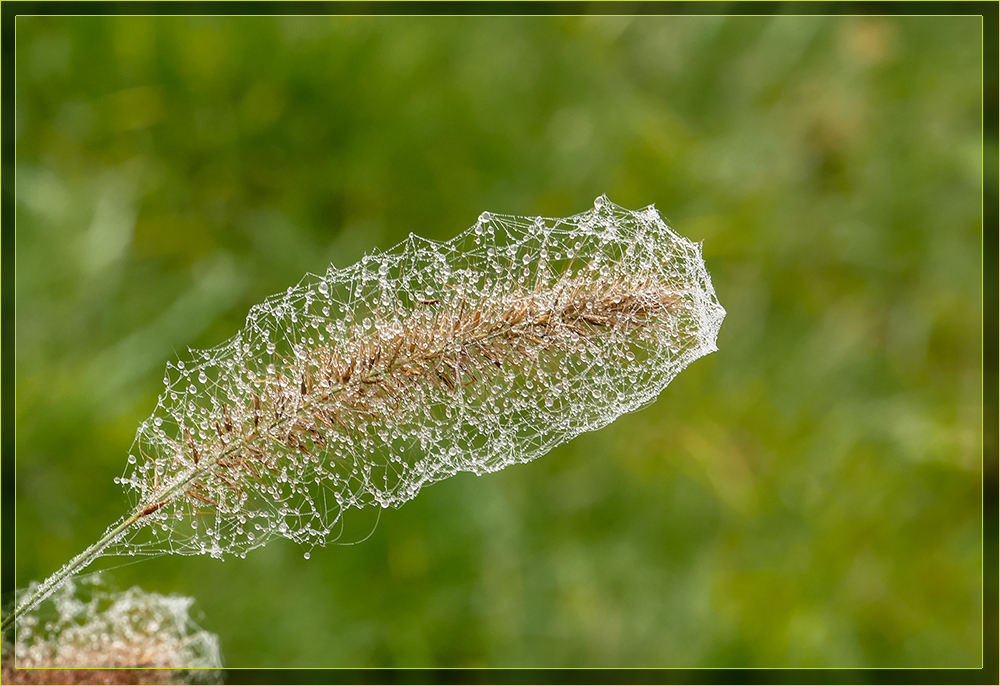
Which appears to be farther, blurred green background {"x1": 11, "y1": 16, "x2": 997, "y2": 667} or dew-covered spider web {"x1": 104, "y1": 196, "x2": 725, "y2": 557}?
blurred green background {"x1": 11, "y1": 16, "x2": 997, "y2": 667}

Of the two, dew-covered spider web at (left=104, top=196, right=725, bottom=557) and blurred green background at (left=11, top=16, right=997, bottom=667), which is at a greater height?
blurred green background at (left=11, top=16, right=997, bottom=667)

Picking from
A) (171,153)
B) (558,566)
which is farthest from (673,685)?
(171,153)

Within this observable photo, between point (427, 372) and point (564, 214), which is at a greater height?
point (564, 214)

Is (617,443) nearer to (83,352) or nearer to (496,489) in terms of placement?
(496,489)

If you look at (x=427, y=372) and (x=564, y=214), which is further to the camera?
(x=564, y=214)
